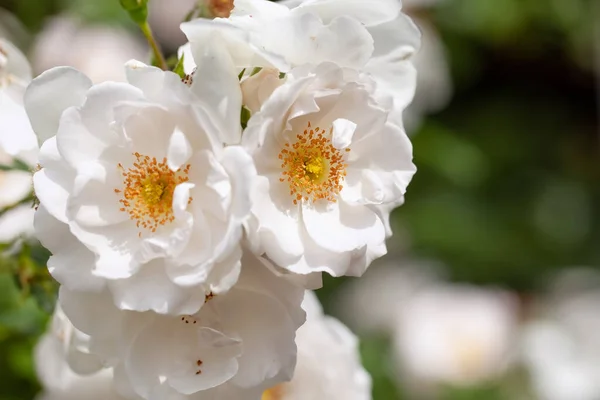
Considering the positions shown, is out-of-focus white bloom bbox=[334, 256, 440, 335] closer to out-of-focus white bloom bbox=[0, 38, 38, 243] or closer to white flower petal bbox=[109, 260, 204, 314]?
out-of-focus white bloom bbox=[0, 38, 38, 243]

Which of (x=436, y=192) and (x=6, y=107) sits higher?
(x=6, y=107)

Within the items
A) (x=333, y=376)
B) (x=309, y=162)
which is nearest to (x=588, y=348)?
(x=333, y=376)

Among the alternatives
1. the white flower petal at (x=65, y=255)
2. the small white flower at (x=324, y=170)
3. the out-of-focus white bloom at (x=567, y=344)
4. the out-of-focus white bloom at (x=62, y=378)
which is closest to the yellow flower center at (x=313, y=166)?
the small white flower at (x=324, y=170)

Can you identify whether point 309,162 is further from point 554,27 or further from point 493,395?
point 554,27

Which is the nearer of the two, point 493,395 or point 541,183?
point 493,395

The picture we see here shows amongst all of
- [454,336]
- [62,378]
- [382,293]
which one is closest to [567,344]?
[454,336]

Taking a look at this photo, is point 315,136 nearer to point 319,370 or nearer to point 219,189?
point 219,189
